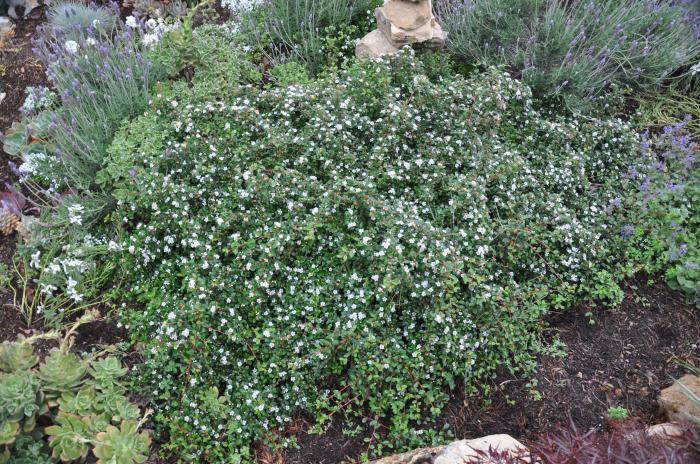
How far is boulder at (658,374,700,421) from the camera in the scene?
3.24 metres

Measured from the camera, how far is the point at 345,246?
11.5 ft

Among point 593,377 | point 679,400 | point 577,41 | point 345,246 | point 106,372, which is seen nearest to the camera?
point 106,372

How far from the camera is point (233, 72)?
4812 mm

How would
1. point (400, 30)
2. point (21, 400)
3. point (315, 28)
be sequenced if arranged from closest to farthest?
point (21, 400) < point (400, 30) < point (315, 28)

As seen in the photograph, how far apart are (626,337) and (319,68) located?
3.37 meters

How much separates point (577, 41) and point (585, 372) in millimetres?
3175

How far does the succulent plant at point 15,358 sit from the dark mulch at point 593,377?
1.46 meters

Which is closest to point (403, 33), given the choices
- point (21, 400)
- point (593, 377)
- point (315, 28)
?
point (315, 28)

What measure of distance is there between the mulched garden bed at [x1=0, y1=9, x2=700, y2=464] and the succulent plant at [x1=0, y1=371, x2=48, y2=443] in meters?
0.73

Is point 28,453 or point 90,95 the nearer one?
point 28,453

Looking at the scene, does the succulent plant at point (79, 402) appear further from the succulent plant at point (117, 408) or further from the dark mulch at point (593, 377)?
the dark mulch at point (593, 377)

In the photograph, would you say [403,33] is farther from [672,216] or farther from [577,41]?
[672,216]

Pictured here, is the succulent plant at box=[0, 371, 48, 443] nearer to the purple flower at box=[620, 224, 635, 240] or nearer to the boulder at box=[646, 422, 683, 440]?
the boulder at box=[646, 422, 683, 440]

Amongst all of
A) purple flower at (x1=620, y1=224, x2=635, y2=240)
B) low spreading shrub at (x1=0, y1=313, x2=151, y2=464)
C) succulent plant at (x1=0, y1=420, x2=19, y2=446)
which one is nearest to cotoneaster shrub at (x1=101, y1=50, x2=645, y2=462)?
purple flower at (x1=620, y1=224, x2=635, y2=240)
